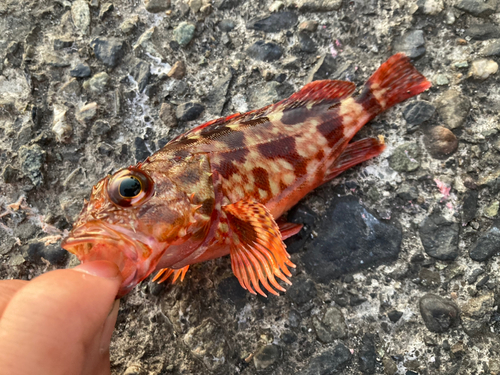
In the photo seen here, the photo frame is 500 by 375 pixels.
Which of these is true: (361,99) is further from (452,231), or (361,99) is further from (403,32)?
(452,231)

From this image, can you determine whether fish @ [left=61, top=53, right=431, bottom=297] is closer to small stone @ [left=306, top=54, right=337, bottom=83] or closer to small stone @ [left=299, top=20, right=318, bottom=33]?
small stone @ [left=306, top=54, right=337, bottom=83]

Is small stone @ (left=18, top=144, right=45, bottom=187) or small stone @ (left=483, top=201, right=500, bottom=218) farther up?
small stone @ (left=18, top=144, right=45, bottom=187)

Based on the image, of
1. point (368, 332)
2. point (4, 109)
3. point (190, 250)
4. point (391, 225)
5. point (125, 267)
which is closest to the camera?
point (125, 267)

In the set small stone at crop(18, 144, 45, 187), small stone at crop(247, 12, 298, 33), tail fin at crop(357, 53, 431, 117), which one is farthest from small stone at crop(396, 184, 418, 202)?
small stone at crop(18, 144, 45, 187)

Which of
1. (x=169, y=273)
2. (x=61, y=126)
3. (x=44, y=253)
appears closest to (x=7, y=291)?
(x=169, y=273)

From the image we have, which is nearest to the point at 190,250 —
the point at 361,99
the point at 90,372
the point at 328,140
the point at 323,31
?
the point at 90,372

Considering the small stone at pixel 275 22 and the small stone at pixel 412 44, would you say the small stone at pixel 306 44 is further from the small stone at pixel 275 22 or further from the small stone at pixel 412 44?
the small stone at pixel 412 44
